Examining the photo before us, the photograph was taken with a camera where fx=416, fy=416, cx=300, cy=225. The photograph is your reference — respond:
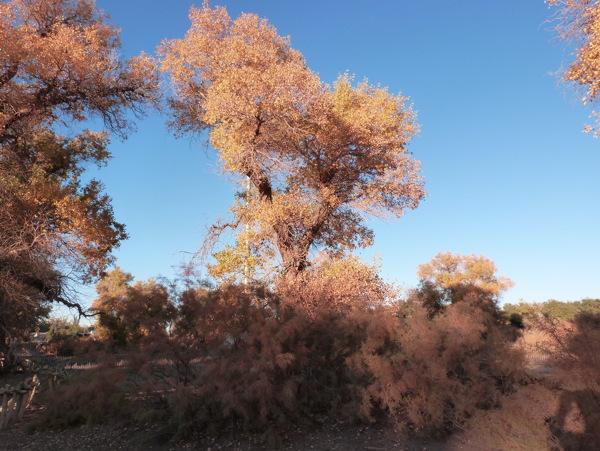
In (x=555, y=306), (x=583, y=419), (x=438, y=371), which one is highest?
(x=555, y=306)

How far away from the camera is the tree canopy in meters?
13.2

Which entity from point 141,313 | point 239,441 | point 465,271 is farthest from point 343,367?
→ point 465,271

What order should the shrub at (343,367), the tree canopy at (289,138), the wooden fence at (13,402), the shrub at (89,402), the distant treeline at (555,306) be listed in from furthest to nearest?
the distant treeline at (555,306) < the tree canopy at (289,138) < the wooden fence at (13,402) < the shrub at (89,402) < the shrub at (343,367)

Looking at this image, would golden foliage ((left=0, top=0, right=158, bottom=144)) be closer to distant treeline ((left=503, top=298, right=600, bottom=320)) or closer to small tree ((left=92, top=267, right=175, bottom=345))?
small tree ((left=92, top=267, right=175, bottom=345))

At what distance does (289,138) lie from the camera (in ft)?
47.1

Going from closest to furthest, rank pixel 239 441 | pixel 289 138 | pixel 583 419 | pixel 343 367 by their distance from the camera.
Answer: pixel 583 419 < pixel 239 441 < pixel 343 367 < pixel 289 138

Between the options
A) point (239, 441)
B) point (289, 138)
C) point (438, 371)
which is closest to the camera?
point (438, 371)

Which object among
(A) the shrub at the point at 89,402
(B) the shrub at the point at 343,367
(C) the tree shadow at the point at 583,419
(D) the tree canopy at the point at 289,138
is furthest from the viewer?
(D) the tree canopy at the point at 289,138

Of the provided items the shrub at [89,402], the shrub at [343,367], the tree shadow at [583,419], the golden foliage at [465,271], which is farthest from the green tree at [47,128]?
the golden foliage at [465,271]

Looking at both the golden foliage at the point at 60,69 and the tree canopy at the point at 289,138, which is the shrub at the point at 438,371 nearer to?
the tree canopy at the point at 289,138

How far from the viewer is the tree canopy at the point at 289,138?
43.2 feet

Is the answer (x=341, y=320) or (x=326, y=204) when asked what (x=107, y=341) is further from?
(x=326, y=204)

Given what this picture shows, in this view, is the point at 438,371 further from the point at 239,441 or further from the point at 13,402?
the point at 13,402

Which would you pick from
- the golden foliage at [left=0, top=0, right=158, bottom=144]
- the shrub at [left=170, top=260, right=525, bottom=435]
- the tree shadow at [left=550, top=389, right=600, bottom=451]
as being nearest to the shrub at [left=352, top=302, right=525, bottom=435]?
the shrub at [left=170, top=260, right=525, bottom=435]
